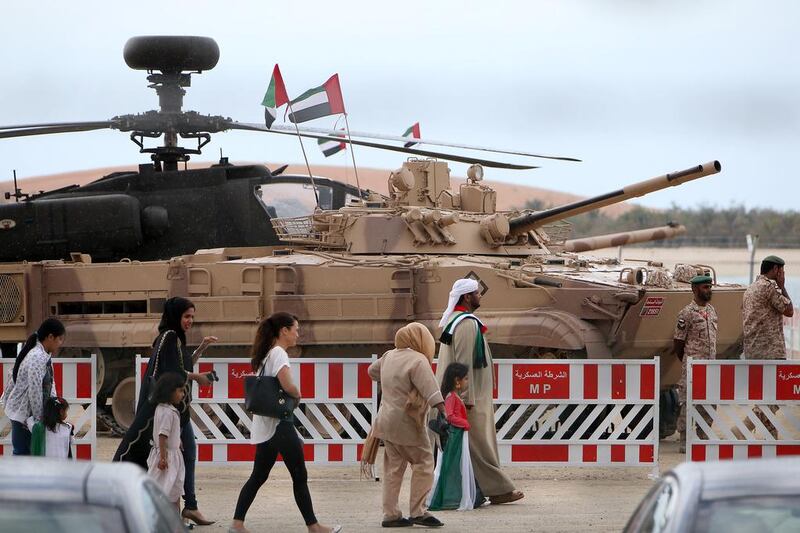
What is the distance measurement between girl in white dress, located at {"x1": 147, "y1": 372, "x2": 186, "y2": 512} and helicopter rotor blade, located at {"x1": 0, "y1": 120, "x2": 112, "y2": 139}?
10.3 meters

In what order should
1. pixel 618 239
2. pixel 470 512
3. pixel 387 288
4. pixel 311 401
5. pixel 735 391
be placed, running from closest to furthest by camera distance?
1. pixel 470 512
2. pixel 735 391
3. pixel 311 401
4. pixel 387 288
5. pixel 618 239

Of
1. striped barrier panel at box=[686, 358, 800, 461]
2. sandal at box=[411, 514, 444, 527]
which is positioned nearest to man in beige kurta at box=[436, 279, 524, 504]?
sandal at box=[411, 514, 444, 527]

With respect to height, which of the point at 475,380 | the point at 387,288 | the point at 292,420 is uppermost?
the point at 387,288

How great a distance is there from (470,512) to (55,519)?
6306 millimetres

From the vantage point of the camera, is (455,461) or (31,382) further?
(455,461)

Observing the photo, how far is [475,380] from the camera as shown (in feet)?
34.6

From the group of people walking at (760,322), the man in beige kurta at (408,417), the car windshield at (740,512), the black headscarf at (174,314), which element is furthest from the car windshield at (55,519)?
the group of people walking at (760,322)

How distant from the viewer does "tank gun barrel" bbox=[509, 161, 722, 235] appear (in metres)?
14.7

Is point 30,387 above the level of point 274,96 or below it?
below

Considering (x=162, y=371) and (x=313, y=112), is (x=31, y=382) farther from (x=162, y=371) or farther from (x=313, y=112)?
(x=313, y=112)

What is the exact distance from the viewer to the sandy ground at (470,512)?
10.2 m

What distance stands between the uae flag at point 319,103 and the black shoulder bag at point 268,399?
955cm

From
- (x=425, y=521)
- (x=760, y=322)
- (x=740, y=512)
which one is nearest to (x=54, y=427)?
(x=425, y=521)

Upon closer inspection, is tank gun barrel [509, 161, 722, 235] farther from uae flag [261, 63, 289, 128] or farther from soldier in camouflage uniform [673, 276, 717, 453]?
uae flag [261, 63, 289, 128]
